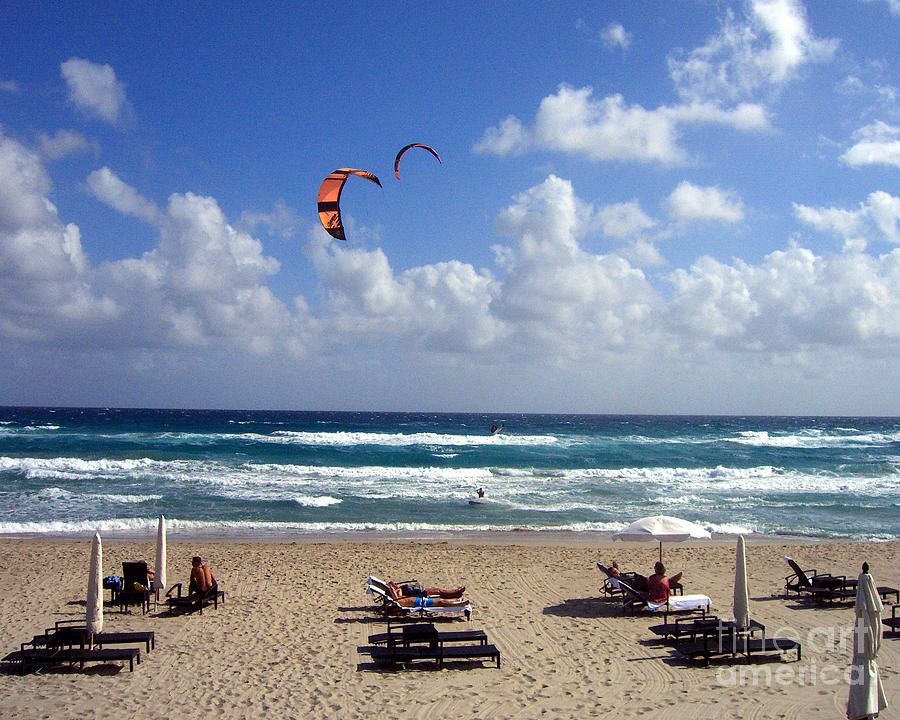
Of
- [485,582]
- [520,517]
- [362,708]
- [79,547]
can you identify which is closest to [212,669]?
[362,708]

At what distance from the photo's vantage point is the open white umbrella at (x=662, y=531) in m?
9.02

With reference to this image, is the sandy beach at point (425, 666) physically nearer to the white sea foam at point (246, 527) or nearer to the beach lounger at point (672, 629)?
the beach lounger at point (672, 629)

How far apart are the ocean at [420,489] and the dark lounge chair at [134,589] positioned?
6.38 metres

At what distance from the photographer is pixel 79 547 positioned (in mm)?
13195

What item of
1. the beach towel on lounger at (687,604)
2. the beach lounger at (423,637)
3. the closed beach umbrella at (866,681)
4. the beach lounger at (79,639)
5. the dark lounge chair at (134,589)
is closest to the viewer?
the closed beach umbrella at (866,681)

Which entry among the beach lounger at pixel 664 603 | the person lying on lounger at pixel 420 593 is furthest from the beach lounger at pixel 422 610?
the beach lounger at pixel 664 603

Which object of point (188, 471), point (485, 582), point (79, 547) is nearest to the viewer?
point (485, 582)

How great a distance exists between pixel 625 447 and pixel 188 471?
88.8ft

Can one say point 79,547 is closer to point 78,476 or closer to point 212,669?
point 212,669

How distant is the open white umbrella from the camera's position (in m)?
9.02

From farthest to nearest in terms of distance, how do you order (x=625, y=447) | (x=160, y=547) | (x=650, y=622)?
1. (x=625, y=447)
2. (x=160, y=547)
3. (x=650, y=622)

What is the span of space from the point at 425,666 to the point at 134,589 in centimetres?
443

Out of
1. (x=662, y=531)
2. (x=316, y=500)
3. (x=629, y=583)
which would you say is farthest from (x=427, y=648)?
(x=316, y=500)

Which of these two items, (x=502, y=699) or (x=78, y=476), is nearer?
(x=502, y=699)
